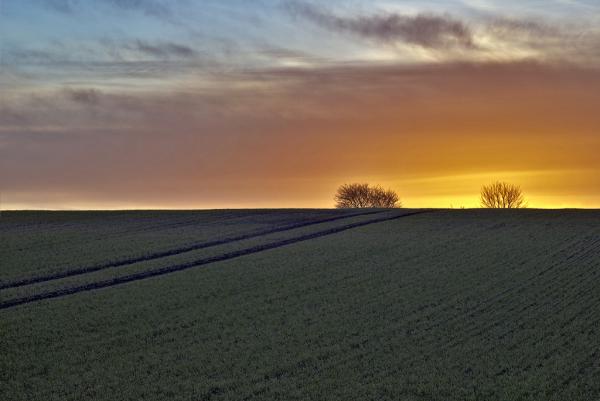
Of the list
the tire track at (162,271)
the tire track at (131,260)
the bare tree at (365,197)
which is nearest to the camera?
the tire track at (162,271)

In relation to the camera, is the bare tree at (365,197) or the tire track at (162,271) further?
the bare tree at (365,197)

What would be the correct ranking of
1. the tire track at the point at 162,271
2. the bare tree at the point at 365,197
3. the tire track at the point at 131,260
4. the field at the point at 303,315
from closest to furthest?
the field at the point at 303,315 < the tire track at the point at 162,271 < the tire track at the point at 131,260 < the bare tree at the point at 365,197

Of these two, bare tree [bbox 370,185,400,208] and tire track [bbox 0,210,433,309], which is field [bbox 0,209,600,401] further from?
bare tree [bbox 370,185,400,208]

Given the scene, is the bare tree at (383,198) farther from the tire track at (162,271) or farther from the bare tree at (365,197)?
the tire track at (162,271)

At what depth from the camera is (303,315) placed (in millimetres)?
28625

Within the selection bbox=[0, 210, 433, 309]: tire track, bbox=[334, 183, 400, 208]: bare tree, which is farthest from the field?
bbox=[334, 183, 400, 208]: bare tree

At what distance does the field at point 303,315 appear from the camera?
2112cm

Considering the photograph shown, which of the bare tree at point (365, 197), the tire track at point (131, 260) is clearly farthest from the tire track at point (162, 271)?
the bare tree at point (365, 197)

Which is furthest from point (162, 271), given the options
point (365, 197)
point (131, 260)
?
point (365, 197)

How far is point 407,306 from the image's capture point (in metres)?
30.1

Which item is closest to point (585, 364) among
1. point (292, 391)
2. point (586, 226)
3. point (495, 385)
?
point (495, 385)

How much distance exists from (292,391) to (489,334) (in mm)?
8695

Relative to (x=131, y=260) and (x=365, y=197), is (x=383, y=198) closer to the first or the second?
(x=365, y=197)

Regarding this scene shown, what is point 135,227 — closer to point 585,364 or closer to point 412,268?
point 412,268
